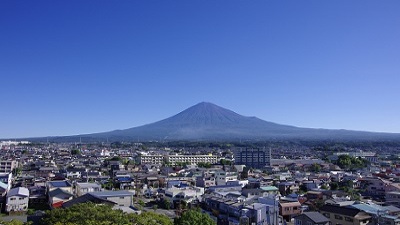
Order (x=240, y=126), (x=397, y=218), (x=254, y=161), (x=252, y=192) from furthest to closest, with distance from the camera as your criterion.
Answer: (x=240, y=126), (x=254, y=161), (x=252, y=192), (x=397, y=218)

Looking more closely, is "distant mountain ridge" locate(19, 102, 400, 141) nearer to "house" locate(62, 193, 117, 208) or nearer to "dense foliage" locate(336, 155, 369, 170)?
"dense foliage" locate(336, 155, 369, 170)

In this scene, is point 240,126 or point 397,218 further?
point 240,126

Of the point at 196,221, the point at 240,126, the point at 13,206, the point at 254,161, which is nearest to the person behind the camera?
the point at 196,221

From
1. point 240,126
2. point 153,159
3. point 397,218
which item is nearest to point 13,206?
point 397,218

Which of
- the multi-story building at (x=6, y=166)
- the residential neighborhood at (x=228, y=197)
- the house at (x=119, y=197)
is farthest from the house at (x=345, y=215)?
the multi-story building at (x=6, y=166)

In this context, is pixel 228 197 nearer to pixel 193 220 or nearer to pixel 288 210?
pixel 288 210

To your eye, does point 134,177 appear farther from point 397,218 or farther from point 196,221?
point 397,218
